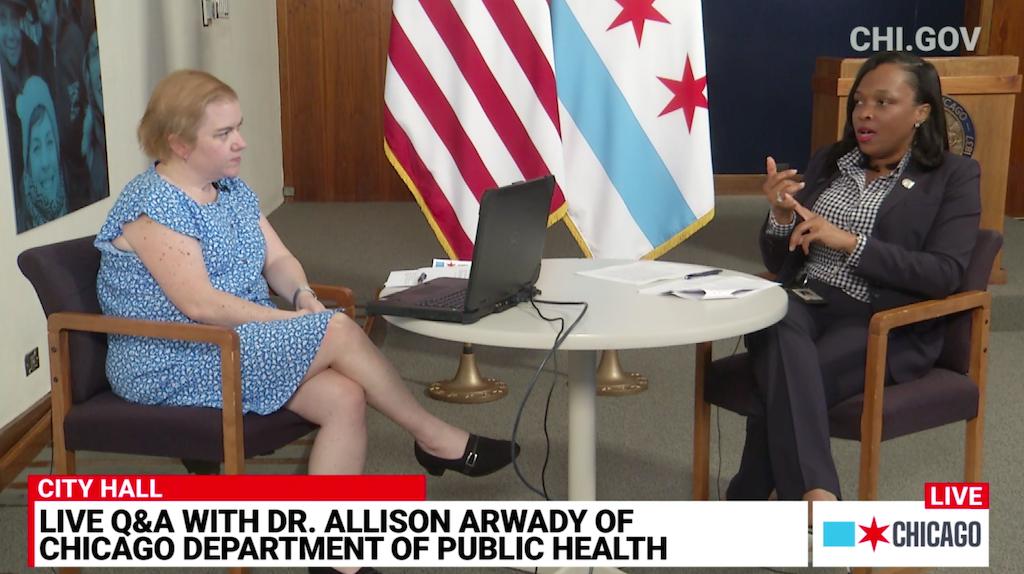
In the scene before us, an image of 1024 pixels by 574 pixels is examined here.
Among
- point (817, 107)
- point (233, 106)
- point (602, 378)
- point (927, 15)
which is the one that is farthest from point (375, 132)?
point (233, 106)

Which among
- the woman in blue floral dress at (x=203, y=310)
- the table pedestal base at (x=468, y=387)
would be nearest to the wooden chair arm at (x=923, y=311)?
the woman in blue floral dress at (x=203, y=310)

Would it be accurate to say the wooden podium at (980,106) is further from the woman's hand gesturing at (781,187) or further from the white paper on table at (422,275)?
the white paper on table at (422,275)

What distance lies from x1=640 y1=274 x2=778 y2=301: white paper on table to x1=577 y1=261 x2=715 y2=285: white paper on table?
0.06 meters

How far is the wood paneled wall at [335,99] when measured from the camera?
8.01m

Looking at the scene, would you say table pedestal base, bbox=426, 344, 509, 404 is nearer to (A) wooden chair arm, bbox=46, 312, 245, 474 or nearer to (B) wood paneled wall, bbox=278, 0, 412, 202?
(A) wooden chair arm, bbox=46, 312, 245, 474

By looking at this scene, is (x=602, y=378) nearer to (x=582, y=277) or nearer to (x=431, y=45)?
(x=431, y=45)

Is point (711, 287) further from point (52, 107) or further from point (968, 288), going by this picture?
point (52, 107)

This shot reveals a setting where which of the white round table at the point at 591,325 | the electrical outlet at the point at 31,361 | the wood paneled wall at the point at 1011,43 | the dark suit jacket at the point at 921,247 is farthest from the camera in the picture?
the wood paneled wall at the point at 1011,43

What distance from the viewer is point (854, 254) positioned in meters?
2.47

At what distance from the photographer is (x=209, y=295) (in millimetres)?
2297

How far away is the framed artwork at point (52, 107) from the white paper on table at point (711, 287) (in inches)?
77.2

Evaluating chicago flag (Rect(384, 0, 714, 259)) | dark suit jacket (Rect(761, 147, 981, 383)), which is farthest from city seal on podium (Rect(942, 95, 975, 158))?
dark suit jacket (Rect(761, 147, 981, 383))

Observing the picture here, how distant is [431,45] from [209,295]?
1633 millimetres

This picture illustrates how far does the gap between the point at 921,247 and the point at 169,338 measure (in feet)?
5.47
